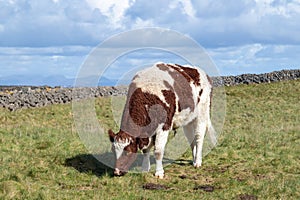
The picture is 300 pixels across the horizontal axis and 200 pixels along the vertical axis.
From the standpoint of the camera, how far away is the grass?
11812 millimetres

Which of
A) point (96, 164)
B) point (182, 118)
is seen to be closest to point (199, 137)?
point (182, 118)

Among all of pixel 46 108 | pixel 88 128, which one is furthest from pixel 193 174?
pixel 46 108

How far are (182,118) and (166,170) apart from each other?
68.5 inches

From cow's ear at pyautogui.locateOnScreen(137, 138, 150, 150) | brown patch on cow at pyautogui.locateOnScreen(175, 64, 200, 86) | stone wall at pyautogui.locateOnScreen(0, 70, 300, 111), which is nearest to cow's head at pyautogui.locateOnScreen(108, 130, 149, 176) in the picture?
cow's ear at pyautogui.locateOnScreen(137, 138, 150, 150)

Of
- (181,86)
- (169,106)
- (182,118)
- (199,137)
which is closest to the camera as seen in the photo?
(169,106)

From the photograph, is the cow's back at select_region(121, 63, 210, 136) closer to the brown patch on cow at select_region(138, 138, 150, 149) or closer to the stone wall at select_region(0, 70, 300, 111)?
the brown patch on cow at select_region(138, 138, 150, 149)

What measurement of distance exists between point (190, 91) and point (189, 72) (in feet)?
2.73

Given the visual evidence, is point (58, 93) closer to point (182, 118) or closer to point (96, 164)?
point (96, 164)

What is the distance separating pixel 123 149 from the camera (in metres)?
12.7

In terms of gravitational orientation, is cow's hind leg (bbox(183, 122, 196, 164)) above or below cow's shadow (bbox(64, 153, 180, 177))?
above

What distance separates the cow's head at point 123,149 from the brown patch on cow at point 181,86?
190 centimetres

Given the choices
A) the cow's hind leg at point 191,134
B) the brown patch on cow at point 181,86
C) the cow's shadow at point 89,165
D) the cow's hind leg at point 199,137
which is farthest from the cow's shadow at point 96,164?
the brown patch on cow at point 181,86

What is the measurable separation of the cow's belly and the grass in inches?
57.7

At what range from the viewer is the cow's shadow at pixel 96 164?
46.0ft
